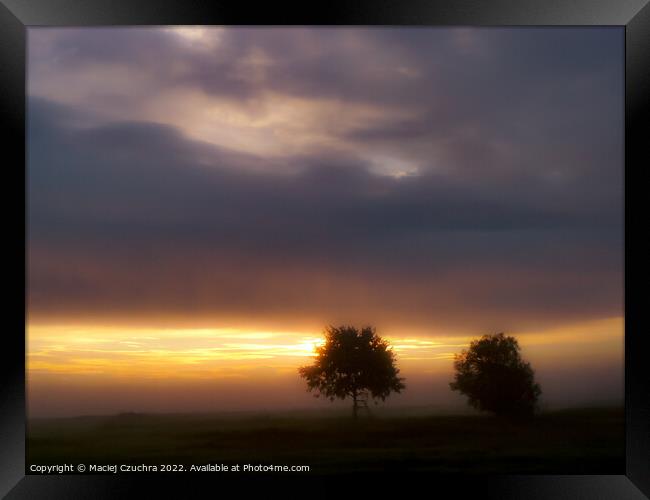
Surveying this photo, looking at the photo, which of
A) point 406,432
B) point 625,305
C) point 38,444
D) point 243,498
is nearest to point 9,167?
point 38,444

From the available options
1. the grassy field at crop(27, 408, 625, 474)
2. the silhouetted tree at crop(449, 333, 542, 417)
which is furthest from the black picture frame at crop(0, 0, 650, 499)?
the silhouetted tree at crop(449, 333, 542, 417)

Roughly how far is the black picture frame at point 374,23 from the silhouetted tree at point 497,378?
246 cm

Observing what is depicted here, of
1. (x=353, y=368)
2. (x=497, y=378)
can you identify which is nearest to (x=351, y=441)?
(x=497, y=378)

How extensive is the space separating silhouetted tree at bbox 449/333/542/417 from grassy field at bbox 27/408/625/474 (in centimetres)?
58

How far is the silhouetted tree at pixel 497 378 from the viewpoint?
1112 cm

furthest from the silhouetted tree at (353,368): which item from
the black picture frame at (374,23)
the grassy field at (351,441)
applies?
the black picture frame at (374,23)

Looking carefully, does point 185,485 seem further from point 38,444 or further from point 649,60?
point 649,60

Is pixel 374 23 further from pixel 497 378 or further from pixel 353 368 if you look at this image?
pixel 353 368

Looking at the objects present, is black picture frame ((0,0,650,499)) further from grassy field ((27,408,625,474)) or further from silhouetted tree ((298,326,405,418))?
silhouetted tree ((298,326,405,418))

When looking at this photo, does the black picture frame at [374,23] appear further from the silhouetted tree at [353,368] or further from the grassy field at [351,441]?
the silhouetted tree at [353,368]

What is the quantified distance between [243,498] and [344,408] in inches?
119

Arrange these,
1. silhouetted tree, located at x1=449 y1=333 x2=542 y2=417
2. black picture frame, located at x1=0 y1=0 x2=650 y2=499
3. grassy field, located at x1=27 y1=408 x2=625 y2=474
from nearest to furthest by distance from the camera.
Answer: black picture frame, located at x1=0 y1=0 x2=650 y2=499, grassy field, located at x1=27 y1=408 x2=625 y2=474, silhouetted tree, located at x1=449 y1=333 x2=542 y2=417

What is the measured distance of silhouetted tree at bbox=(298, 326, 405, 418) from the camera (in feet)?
37.8

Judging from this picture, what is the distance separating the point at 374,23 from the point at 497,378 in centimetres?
767
